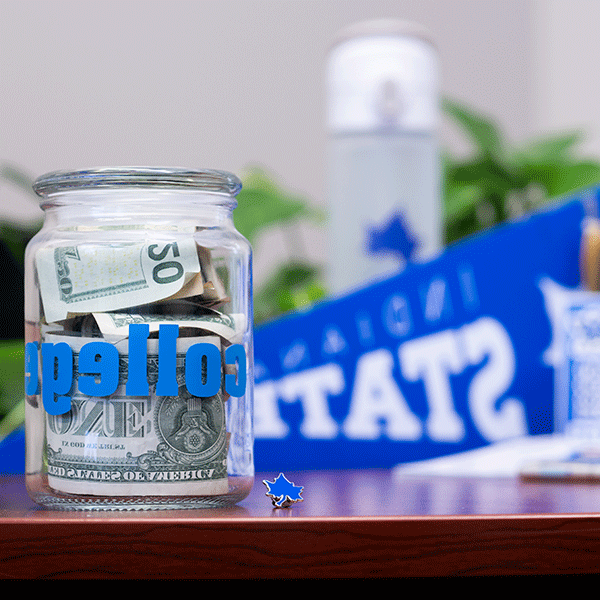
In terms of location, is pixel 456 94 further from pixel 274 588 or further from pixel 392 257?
pixel 274 588


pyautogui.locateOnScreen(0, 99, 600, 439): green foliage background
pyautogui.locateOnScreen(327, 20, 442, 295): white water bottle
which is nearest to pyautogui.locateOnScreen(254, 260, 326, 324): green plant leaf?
pyautogui.locateOnScreen(0, 99, 600, 439): green foliage background

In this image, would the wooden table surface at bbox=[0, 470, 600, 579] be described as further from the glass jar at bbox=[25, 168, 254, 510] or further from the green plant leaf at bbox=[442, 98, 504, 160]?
the green plant leaf at bbox=[442, 98, 504, 160]

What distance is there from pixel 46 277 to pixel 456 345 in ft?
1.40

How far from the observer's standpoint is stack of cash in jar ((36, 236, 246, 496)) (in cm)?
37

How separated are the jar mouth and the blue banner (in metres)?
0.29

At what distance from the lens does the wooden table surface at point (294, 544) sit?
34 cm

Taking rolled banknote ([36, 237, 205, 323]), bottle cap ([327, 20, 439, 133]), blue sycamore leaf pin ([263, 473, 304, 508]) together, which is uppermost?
bottle cap ([327, 20, 439, 133])

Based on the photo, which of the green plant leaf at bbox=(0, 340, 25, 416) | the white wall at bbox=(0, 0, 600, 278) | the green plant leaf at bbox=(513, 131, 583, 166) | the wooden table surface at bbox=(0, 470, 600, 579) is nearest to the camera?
the wooden table surface at bbox=(0, 470, 600, 579)

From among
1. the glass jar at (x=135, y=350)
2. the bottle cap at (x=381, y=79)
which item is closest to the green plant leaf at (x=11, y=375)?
the glass jar at (x=135, y=350)

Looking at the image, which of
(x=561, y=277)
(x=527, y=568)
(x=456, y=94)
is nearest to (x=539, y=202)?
(x=561, y=277)

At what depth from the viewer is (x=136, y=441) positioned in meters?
0.37

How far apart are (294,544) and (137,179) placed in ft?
0.67

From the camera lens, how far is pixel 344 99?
77 cm

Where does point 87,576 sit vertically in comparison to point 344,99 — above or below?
below
